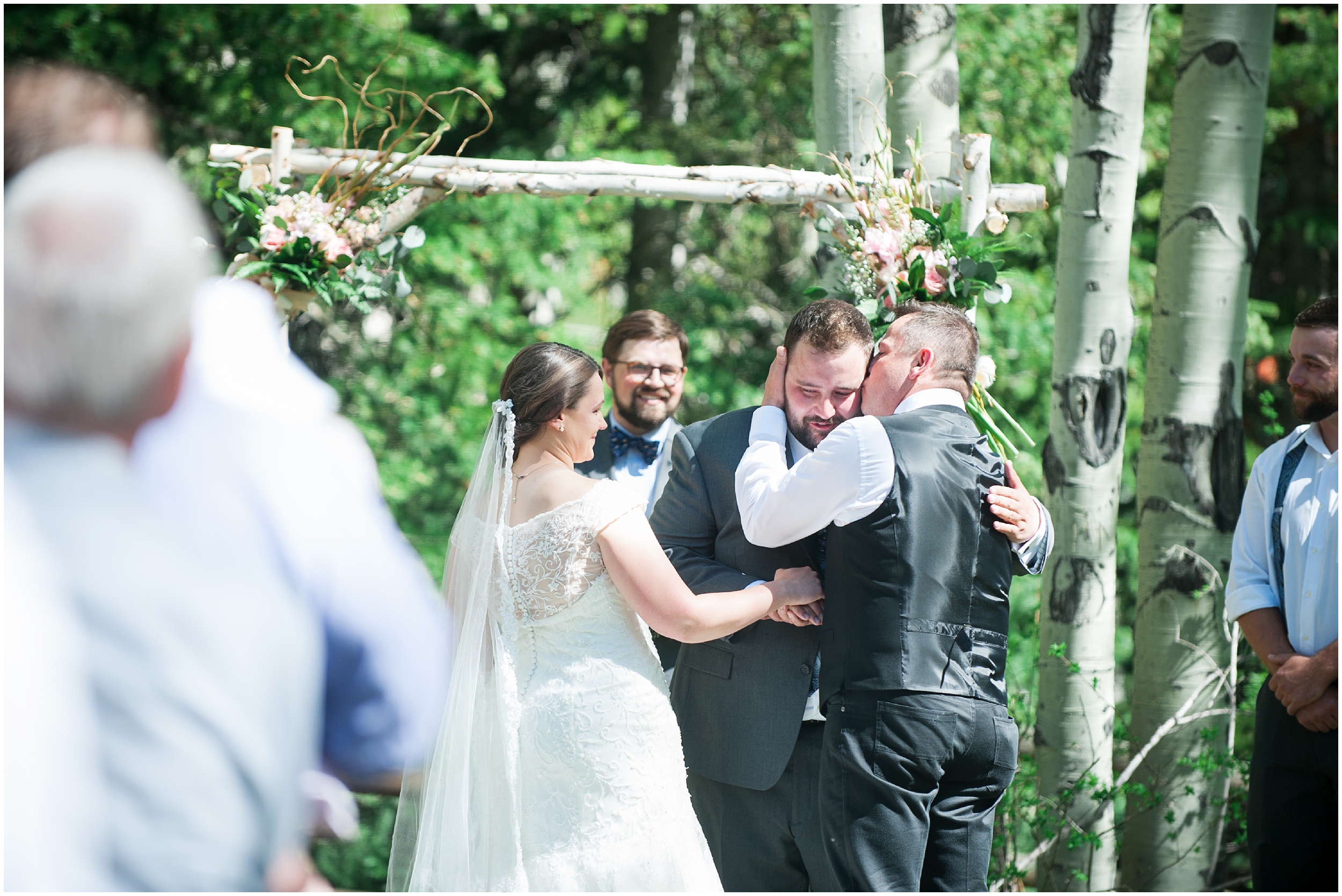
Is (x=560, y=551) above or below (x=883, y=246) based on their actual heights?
below

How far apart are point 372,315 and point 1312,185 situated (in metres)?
8.27

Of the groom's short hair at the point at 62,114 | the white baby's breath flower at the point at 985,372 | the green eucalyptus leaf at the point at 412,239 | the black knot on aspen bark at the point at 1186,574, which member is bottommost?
the black knot on aspen bark at the point at 1186,574

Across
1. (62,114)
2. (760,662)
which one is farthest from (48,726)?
(760,662)

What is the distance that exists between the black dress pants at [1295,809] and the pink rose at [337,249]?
3.50 m

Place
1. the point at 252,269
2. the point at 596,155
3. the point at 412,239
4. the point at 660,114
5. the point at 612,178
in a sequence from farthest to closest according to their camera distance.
A: the point at 660,114, the point at 596,155, the point at 412,239, the point at 612,178, the point at 252,269

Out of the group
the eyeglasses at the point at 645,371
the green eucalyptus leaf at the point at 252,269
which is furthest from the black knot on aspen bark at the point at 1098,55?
the green eucalyptus leaf at the point at 252,269

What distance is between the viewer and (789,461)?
3.06 meters

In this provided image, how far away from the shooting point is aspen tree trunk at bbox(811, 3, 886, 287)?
3.97m

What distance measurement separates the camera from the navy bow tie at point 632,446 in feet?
14.0

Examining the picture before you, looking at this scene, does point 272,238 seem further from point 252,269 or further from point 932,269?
point 932,269

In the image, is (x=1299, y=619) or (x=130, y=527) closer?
(x=130, y=527)

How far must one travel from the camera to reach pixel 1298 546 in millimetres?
3170

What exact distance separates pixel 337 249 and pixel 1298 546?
341 cm

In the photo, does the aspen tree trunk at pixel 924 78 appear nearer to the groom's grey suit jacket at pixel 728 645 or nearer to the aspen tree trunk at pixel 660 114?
the groom's grey suit jacket at pixel 728 645
